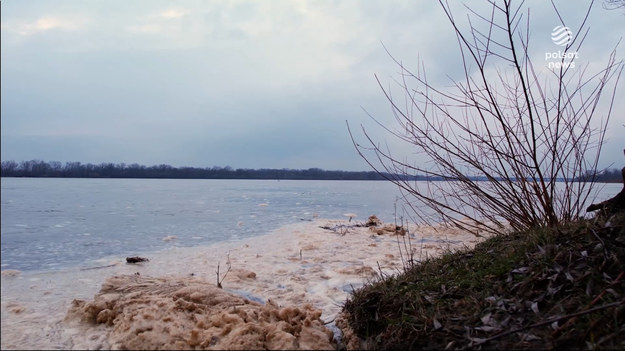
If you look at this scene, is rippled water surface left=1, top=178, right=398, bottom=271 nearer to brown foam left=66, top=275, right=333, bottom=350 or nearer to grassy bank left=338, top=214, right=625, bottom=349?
brown foam left=66, top=275, right=333, bottom=350

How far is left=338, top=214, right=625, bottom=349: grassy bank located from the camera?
2.16 metres

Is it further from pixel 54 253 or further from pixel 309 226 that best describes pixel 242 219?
pixel 54 253

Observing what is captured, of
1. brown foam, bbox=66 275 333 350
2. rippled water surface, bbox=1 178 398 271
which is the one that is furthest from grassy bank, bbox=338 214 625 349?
rippled water surface, bbox=1 178 398 271

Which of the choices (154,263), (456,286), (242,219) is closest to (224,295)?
(456,286)

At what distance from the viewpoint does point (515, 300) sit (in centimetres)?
258

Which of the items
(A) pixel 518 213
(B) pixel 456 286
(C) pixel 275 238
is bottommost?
(C) pixel 275 238

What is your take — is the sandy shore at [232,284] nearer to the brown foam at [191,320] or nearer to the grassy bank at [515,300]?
the brown foam at [191,320]

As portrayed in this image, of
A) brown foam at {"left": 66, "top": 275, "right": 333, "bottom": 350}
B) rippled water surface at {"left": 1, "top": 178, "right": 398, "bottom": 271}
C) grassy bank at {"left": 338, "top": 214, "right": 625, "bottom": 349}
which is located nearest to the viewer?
grassy bank at {"left": 338, "top": 214, "right": 625, "bottom": 349}

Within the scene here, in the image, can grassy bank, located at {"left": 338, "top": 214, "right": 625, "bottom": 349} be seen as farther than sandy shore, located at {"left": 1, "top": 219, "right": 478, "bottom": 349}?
No

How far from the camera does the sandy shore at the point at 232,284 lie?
7.61 feet

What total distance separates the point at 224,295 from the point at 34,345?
1.43 metres

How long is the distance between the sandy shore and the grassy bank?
497 millimetres

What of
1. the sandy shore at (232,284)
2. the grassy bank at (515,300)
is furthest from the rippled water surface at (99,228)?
the grassy bank at (515,300)

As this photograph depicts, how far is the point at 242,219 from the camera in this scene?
11438 mm
